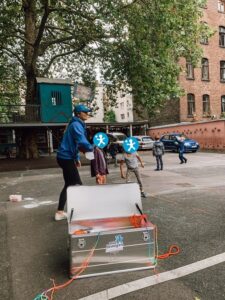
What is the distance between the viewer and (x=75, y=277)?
3.45 m

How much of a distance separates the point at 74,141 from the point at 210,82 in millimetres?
32121

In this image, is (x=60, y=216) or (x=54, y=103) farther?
(x=54, y=103)

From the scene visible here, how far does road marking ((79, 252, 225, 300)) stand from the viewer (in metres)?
3.11

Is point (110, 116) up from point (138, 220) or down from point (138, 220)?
up

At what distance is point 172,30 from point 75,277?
14.6 m

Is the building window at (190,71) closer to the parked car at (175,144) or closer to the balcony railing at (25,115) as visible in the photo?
the parked car at (175,144)

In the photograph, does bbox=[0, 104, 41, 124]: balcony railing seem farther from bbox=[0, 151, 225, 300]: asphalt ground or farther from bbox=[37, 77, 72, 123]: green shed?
bbox=[0, 151, 225, 300]: asphalt ground

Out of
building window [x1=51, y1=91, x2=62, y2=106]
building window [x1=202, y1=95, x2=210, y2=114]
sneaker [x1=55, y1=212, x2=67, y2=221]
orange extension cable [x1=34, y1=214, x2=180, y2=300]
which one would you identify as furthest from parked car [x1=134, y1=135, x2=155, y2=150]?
orange extension cable [x1=34, y1=214, x2=180, y2=300]

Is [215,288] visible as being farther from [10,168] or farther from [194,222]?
[10,168]

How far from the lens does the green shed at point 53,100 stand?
794 inches

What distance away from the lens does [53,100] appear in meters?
20.7

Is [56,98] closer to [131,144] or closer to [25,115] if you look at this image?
[25,115]

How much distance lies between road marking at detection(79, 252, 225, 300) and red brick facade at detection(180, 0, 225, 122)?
2933 centimetres

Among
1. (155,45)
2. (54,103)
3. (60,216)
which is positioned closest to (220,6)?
(155,45)
